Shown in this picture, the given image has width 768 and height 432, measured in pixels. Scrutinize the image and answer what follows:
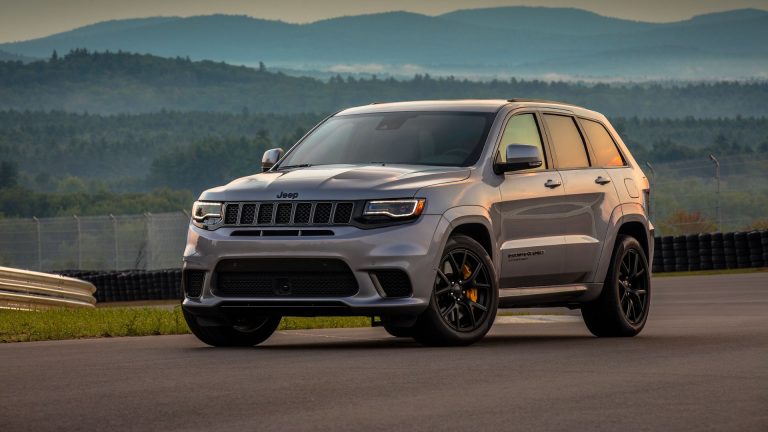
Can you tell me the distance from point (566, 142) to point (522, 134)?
2.40 ft

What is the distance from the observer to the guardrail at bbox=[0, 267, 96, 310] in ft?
74.2

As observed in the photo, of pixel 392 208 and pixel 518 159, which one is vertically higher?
pixel 518 159

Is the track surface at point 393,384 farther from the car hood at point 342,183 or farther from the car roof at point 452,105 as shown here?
the car roof at point 452,105

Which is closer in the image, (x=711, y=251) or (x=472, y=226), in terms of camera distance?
(x=472, y=226)

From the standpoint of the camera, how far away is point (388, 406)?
836 centimetres

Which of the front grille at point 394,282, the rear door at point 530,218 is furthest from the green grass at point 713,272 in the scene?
the front grille at point 394,282

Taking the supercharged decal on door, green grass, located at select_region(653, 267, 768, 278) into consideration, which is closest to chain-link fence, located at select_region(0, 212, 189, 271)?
green grass, located at select_region(653, 267, 768, 278)

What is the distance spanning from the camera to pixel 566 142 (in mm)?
13969

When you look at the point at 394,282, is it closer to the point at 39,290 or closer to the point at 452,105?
the point at 452,105

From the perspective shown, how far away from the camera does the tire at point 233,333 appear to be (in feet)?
41.4

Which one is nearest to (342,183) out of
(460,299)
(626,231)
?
(460,299)

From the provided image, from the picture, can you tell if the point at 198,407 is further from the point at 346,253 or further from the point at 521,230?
the point at 521,230

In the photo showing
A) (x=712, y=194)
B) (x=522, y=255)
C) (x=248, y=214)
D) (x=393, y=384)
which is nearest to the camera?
(x=393, y=384)

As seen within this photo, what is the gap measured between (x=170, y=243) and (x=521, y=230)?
41751mm
